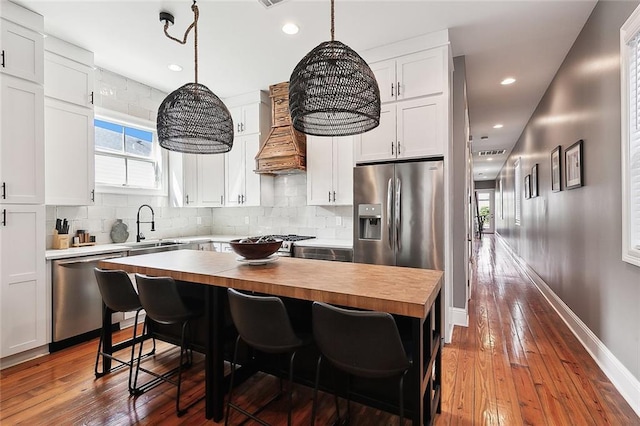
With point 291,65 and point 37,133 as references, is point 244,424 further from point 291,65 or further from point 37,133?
point 291,65

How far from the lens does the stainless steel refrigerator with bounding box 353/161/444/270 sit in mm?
2920

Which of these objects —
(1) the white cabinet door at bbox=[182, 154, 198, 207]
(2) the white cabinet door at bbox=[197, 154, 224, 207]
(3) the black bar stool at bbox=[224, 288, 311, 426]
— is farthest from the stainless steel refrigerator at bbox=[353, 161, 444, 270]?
(1) the white cabinet door at bbox=[182, 154, 198, 207]

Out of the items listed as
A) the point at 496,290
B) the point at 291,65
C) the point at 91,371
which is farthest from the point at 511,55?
the point at 91,371

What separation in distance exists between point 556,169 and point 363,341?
3970 mm

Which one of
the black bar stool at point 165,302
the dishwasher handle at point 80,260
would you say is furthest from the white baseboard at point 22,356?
the black bar stool at point 165,302

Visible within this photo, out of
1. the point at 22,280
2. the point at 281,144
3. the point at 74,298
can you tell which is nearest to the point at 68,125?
the point at 22,280

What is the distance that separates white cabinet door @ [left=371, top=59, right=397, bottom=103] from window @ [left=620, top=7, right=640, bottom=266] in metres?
1.71

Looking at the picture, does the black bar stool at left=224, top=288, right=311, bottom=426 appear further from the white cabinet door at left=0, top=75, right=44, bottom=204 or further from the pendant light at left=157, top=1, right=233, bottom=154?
the white cabinet door at left=0, top=75, right=44, bottom=204

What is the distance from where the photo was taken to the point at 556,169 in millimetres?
3939

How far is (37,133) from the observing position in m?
2.73

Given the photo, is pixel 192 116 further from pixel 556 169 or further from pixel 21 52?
pixel 556 169

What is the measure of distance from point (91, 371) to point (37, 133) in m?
2.08

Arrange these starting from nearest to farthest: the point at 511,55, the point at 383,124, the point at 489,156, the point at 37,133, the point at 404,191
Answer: the point at 37,133 → the point at 404,191 → the point at 383,124 → the point at 511,55 → the point at 489,156

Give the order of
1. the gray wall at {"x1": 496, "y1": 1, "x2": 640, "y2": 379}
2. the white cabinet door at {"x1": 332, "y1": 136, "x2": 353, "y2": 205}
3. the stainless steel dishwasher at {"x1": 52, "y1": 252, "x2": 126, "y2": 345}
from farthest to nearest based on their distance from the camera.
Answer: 1. the white cabinet door at {"x1": 332, "y1": 136, "x2": 353, "y2": 205}
2. the stainless steel dishwasher at {"x1": 52, "y1": 252, "x2": 126, "y2": 345}
3. the gray wall at {"x1": 496, "y1": 1, "x2": 640, "y2": 379}
